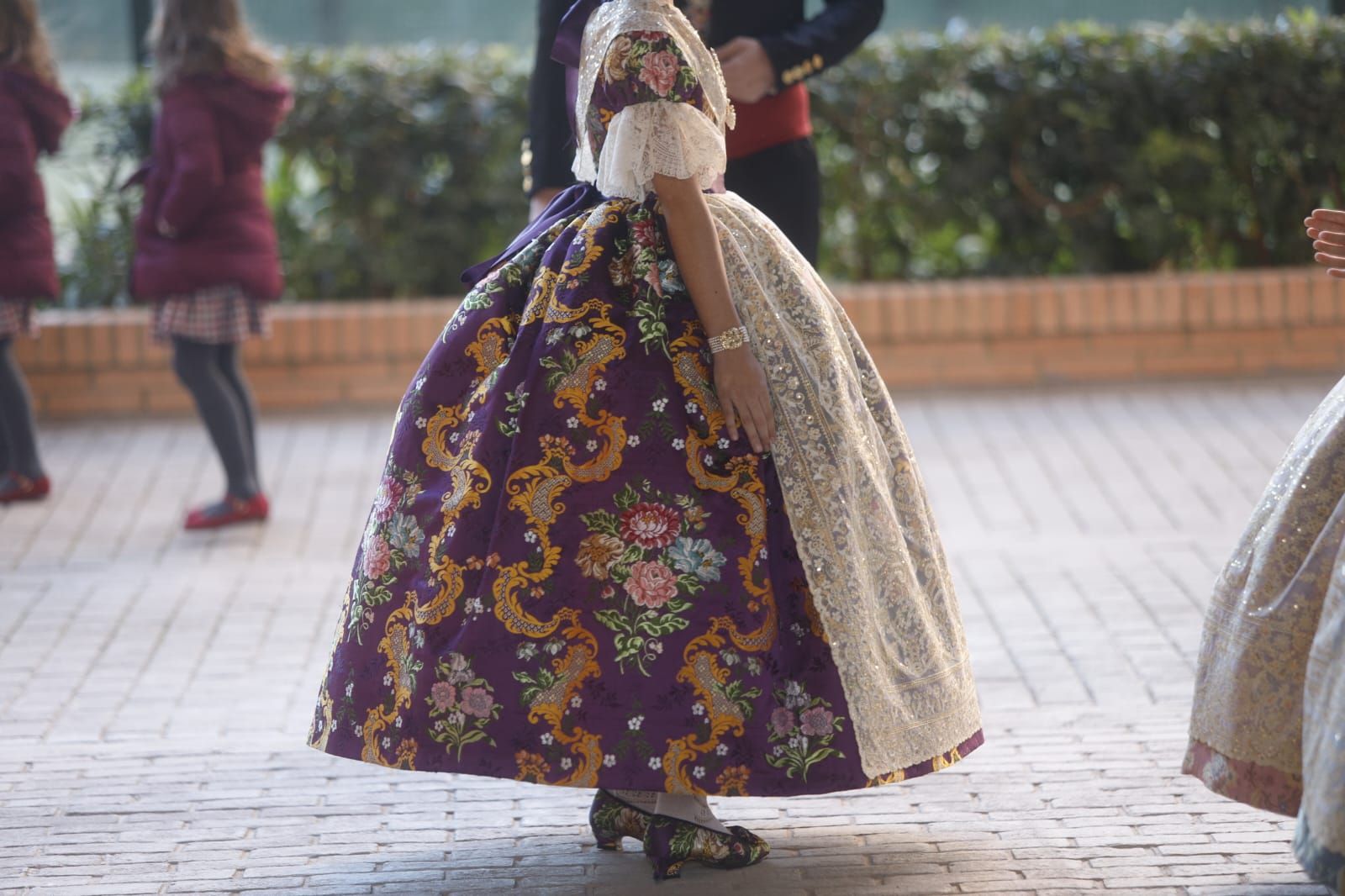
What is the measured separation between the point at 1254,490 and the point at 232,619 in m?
2.99

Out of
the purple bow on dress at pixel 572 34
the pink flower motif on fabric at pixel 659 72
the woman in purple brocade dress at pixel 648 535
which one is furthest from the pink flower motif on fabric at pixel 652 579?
the purple bow on dress at pixel 572 34

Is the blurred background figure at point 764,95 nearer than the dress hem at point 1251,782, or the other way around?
the dress hem at point 1251,782

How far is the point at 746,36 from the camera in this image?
3.82m

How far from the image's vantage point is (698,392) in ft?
9.11

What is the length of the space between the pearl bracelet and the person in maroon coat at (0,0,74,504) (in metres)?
3.43

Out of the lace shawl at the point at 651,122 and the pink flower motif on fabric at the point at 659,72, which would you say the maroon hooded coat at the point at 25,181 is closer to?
the lace shawl at the point at 651,122

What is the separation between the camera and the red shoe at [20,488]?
18.5 ft

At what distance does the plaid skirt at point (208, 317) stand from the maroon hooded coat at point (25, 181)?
0.47 meters

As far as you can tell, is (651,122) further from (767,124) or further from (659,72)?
(767,124)

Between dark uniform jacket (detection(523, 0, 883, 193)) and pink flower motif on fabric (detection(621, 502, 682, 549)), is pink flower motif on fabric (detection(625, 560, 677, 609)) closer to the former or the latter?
pink flower motif on fabric (detection(621, 502, 682, 549))

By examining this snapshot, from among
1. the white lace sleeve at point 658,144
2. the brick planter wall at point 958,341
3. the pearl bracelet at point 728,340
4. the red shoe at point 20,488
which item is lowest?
the red shoe at point 20,488

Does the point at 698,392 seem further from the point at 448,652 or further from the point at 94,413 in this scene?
the point at 94,413

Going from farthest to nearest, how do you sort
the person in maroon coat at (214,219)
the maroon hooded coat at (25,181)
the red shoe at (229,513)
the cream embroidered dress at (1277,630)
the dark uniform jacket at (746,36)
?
the maroon hooded coat at (25,181) → the red shoe at (229,513) → the person in maroon coat at (214,219) → the dark uniform jacket at (746,36) → the cream embroidered dress at (1277,630)

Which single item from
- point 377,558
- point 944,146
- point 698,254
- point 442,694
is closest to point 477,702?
point 442,694
